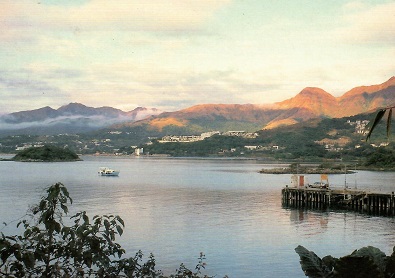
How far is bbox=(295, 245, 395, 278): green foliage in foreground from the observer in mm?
6031

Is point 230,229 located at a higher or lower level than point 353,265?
lower

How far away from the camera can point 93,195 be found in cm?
8312

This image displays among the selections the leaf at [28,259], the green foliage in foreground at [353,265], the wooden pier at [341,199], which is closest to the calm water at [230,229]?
the wooden pier at [341,199]

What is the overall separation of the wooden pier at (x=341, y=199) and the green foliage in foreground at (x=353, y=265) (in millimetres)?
57846

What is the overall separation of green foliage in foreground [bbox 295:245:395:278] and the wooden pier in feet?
190

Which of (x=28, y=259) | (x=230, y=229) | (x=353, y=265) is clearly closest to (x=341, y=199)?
(x=230, y=229)

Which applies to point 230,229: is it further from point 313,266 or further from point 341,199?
point 313,266

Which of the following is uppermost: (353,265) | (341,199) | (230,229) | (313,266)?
(353,265)

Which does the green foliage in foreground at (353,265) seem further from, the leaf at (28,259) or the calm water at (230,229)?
the calm water at (230,229)

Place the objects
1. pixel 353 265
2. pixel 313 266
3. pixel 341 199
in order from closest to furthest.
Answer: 1. pixel 353 265
2. pixel 313 266
3. pixel 341 199

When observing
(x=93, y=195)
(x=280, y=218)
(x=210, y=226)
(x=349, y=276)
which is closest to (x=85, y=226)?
(x=349, y=276)

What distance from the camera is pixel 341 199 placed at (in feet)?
227

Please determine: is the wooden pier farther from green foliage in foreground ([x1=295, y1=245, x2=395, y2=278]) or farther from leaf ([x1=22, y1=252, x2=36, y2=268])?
leaf ([x1=22, y1=252, x2=36, y2=268])

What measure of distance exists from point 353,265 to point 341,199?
65.8 m
